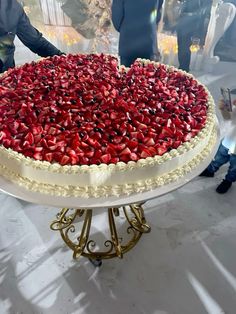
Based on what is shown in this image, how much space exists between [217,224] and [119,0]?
7.98ft

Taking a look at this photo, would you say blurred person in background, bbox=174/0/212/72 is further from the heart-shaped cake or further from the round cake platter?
the round cake platter

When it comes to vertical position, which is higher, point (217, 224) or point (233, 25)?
point (233, 25)

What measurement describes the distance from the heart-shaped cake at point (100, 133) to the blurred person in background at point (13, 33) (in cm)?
79

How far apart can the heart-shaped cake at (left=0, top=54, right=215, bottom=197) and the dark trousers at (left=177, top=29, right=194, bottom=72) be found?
3192 mm

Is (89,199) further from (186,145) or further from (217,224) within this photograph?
(217,224)

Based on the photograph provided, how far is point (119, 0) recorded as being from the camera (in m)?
3.35

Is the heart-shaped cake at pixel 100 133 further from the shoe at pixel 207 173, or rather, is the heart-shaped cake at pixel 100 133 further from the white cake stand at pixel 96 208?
the shoe at pixel 207 173

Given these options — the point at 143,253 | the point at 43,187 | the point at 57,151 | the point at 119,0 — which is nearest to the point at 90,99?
the point at 57,151

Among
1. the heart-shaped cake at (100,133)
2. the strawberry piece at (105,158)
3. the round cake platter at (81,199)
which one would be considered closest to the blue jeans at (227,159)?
the heart-shaped cake at (100,133)

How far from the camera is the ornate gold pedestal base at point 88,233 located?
2.29 metres

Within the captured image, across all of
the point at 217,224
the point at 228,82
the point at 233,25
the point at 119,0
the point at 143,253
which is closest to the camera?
the point at 143,253

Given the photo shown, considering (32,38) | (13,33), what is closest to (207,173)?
(32,38)

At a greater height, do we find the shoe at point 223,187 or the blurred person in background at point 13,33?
the blurred person in background at point 13,33

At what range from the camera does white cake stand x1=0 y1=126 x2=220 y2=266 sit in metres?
1.58
